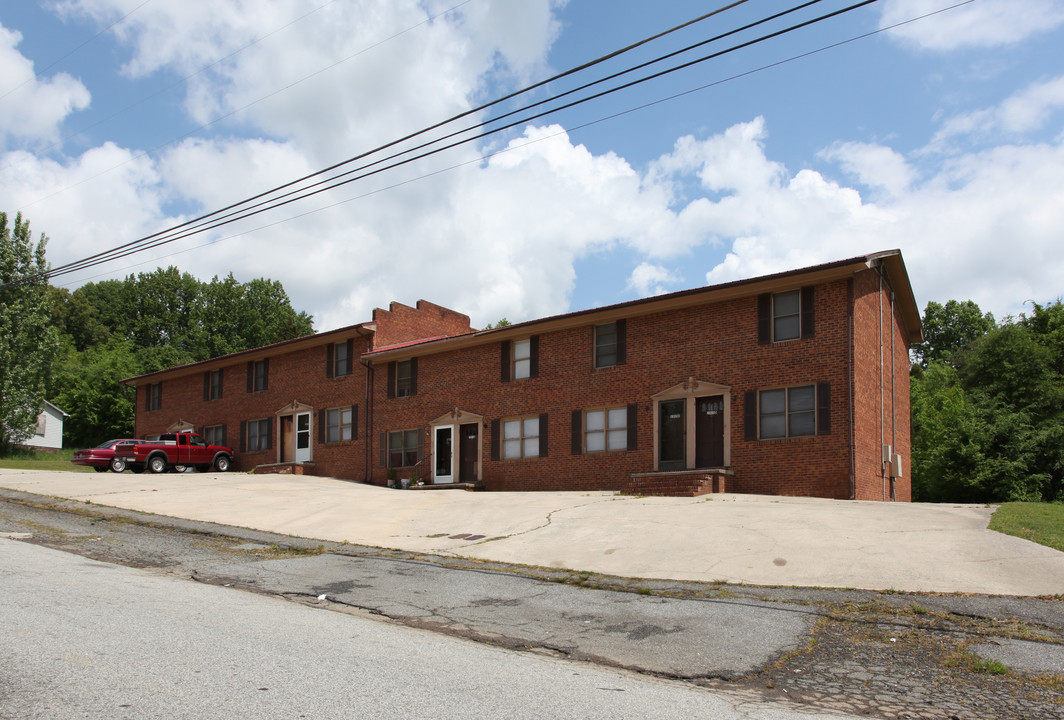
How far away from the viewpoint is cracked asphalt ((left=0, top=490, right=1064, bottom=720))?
630cm

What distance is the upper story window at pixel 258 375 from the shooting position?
35.2m

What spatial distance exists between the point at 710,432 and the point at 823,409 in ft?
9.79

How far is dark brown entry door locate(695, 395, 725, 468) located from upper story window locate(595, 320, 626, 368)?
2766mm

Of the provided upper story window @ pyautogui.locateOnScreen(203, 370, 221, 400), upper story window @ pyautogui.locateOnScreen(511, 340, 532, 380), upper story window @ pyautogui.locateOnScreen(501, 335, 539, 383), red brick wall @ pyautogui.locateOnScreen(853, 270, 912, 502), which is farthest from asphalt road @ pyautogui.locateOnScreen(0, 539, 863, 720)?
upper story window @ pyautogui.locateOnScreen(203, 370, 221, 400)

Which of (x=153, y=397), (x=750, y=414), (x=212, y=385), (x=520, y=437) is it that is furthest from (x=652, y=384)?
(x=153, y=397)

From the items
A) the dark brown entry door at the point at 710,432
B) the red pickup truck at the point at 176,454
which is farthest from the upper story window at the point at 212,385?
the dark brown entry door at the point at 710,432

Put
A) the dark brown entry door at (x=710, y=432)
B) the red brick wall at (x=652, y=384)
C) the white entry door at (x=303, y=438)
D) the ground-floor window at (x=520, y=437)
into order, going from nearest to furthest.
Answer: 1. the red brick wall at (x=652, y=384)
2. the dark brown entry door at (x=710, y=432)
3. the ground-floor window at (x=520, y=437)
4. the white entry door at (x=303, y=438)

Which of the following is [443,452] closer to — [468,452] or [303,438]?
[468,452]

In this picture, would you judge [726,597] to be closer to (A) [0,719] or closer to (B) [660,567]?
(B) [660,567]

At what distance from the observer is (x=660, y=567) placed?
11.5m

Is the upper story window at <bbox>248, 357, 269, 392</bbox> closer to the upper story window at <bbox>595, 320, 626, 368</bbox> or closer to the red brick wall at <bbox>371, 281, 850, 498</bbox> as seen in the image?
the red brick wall at <bbox>371, 281, 850, 498</bbox>

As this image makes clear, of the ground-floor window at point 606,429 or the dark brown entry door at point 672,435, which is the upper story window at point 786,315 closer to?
the dark brown entry door at point 672,435

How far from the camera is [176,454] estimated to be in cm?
3247

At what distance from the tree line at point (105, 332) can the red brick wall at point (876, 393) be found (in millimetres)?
38027
